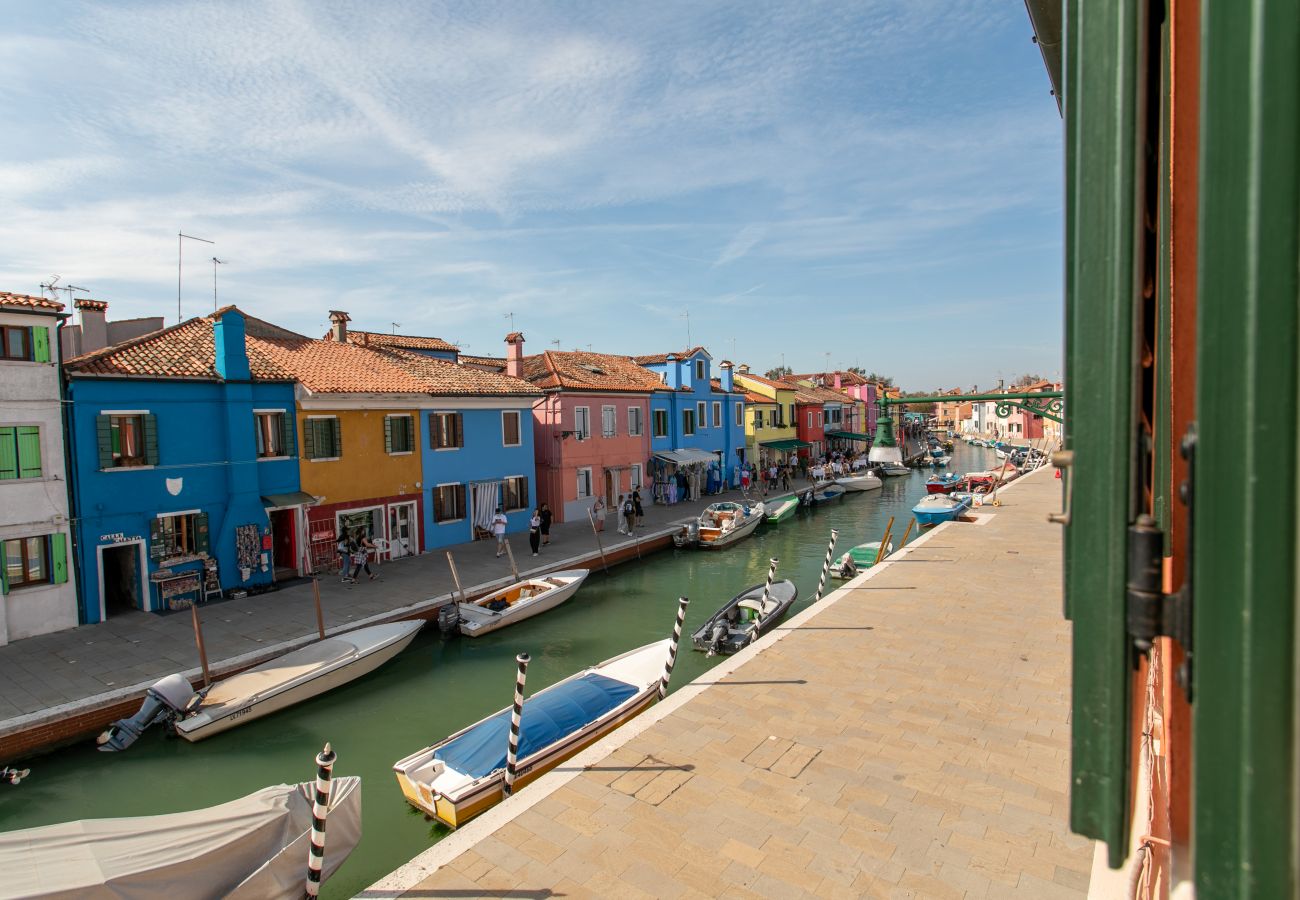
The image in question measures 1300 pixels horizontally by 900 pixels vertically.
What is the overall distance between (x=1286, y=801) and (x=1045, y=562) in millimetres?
17539

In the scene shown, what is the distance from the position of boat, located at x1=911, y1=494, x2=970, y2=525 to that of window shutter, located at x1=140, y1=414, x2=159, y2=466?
24.1 m

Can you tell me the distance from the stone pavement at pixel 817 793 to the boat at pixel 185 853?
4.43 ft

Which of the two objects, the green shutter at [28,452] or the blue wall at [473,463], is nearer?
the green shutter at [28,452]

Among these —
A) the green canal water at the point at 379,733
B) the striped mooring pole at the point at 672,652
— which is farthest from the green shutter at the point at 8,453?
the striped mooring pole at the point at 672,652

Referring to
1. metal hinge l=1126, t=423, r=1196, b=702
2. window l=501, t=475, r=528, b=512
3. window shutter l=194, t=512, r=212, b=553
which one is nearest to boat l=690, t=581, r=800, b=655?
window l=501, t=475, r=528, b=512

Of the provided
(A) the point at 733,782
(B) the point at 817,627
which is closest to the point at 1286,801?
(A) the point at 733,782

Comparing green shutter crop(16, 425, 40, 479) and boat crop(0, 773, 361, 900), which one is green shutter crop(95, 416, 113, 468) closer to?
green shutter crop(16, 425, 40, 479)

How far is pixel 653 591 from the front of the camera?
63.4 feet

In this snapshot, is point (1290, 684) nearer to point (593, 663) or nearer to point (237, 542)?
point (593, 663)

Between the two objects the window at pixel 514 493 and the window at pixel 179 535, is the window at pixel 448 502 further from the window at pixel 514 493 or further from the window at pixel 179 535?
the window at pixel 179 535

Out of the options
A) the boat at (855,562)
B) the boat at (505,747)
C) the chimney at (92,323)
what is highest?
the chimney at (92,323)

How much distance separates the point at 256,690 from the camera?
36.5 ft

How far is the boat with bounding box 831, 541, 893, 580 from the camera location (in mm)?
19688

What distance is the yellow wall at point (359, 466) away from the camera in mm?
18359
